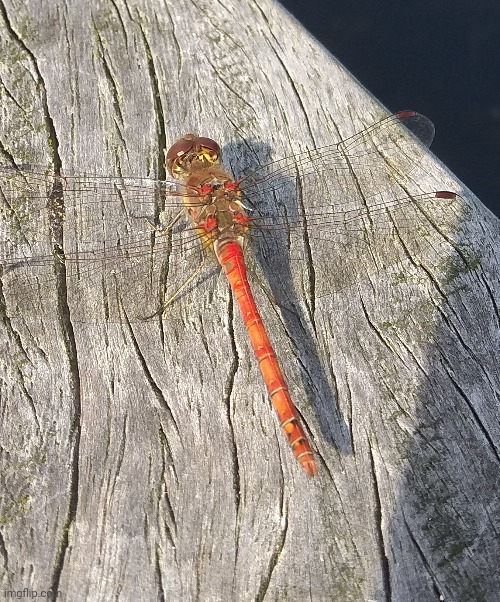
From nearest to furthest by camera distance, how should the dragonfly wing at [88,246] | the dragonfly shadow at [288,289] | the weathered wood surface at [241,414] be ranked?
the weathered wood surface at [241,414] → the dragonfly shadow at [288,289] → the dragonfly wing at [88,246]

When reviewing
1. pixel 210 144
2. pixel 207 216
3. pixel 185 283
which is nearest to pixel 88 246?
pixel 185 283

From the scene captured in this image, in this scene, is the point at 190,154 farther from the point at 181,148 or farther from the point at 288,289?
the point at 288,289

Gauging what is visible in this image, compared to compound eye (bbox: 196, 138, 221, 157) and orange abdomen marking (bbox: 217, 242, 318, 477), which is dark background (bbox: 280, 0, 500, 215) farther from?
orange abdomen marking (bbox: 217, 242, 318, 477)

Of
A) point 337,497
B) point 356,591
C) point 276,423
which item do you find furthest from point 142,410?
point 356,591

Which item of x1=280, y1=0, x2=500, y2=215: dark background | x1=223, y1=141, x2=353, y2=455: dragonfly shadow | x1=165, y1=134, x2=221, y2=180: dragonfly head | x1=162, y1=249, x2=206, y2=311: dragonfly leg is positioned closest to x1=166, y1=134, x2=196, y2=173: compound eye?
x1=165, y1=134, x2=221, y2=180: dragonfly head

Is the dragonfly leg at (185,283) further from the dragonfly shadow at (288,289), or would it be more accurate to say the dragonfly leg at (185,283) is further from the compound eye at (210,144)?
the compound eye at (210,144)

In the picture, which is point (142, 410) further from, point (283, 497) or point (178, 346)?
point (283, 497)

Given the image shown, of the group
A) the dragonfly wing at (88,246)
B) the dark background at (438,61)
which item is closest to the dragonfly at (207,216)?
the dragonfly wing at (88,246)
